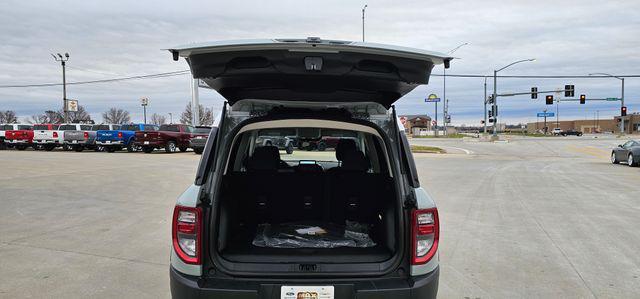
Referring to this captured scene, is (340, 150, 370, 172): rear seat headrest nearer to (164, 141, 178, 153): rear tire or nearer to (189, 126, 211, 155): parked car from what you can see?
(189, 126, 211, 155): parked car

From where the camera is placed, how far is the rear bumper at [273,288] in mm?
2660

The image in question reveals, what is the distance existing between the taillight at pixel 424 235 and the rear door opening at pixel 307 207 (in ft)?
0.34

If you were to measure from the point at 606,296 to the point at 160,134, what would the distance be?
79.7 feet

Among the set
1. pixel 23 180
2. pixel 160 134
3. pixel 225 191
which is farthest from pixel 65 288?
pixel 160 134

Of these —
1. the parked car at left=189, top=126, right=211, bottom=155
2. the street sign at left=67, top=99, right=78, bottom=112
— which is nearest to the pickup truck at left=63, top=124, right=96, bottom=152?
the parked car at left=189, top=126, right=211, bottom=155

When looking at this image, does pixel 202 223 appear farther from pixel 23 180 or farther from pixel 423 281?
pixel 23 180

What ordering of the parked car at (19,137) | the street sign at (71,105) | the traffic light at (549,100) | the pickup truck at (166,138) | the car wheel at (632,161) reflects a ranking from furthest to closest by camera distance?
the traffic light at (549,100), the street sign at (71,105), the parked car at (19,137), the pickup truck at (166,138), the car wheel at (632,161)

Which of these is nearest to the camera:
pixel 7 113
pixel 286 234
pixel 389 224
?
pixel 389 224

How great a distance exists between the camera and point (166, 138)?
84.6ft

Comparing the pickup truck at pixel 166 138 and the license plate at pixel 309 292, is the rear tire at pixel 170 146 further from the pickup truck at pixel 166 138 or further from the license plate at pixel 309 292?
the license plate at pixel 309 292

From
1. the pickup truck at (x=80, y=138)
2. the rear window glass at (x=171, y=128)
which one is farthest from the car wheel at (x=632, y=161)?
the pickup truck at (x=80, y=138)

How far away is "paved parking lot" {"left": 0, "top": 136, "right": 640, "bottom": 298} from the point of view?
4.32 metres

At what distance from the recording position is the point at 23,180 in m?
12.5

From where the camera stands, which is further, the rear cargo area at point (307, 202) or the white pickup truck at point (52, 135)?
the white pickup truck at point (52, 135)
